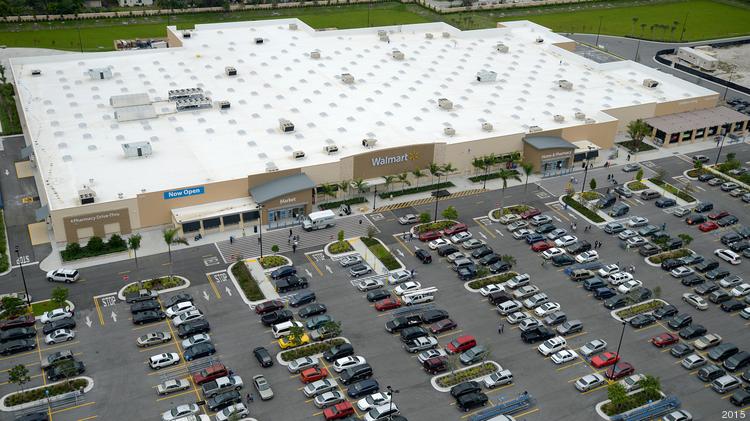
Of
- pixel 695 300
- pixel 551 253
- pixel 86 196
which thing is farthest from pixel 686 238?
pixel 86 196

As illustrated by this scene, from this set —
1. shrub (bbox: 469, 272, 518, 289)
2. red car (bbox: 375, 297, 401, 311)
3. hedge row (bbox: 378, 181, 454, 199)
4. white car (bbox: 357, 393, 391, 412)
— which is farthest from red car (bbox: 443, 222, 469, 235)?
white car (bbox: 357, 393, 391, 412)

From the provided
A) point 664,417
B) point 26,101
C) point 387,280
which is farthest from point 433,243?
point 26,101

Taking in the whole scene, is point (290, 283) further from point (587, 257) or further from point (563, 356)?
point (587, 257)

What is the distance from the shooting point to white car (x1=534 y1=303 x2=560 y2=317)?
85.9 m

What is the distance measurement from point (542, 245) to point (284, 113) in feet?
162

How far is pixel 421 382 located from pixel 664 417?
23.9 meters

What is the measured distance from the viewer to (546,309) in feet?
284

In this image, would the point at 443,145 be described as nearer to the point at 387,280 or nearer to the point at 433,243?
the point at 433,243

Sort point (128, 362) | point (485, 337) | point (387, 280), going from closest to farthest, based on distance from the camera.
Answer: point (128, 362)
point (485, 337)
point (387, 280)

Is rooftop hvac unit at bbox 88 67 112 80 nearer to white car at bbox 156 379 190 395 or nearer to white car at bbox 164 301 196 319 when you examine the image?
white car at bbox 164 301 196 319

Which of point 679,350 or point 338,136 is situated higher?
point 338,136

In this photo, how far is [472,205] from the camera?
363ft

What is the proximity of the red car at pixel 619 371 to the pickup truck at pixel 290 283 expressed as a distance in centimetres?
3648

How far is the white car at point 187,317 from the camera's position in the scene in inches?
3219
